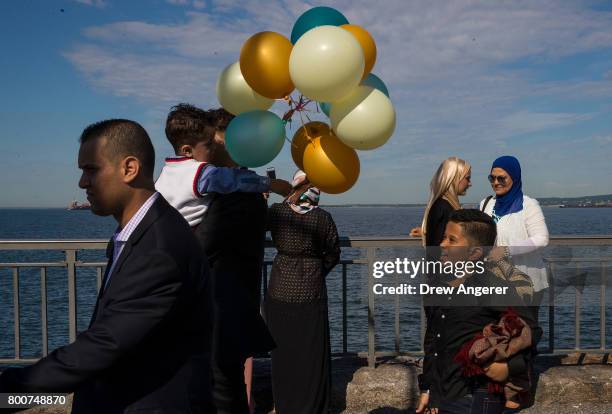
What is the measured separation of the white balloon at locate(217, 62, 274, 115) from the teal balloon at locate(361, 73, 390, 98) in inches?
23.5

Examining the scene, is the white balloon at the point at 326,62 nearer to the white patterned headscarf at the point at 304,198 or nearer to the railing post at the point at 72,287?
the white patterned headscarf at the point at 304,198

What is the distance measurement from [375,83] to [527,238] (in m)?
1.84

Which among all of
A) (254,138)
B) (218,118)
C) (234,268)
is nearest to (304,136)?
(254,138)

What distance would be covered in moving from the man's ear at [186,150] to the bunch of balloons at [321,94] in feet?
0.76

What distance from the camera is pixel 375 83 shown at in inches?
136

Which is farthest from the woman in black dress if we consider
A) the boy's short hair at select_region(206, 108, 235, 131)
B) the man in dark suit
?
the man in dark suit

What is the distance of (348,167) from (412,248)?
5.93ft

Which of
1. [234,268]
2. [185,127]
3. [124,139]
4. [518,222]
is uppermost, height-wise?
[185,127]

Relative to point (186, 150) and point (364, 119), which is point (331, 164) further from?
point (186, 150)

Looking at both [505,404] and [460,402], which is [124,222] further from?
[505,404]

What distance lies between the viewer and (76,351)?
173 centimetres

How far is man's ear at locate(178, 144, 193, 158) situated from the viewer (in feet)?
10.2

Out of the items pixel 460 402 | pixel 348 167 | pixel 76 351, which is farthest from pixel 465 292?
pixel 76 351

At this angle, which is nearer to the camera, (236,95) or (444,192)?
(236,95)
